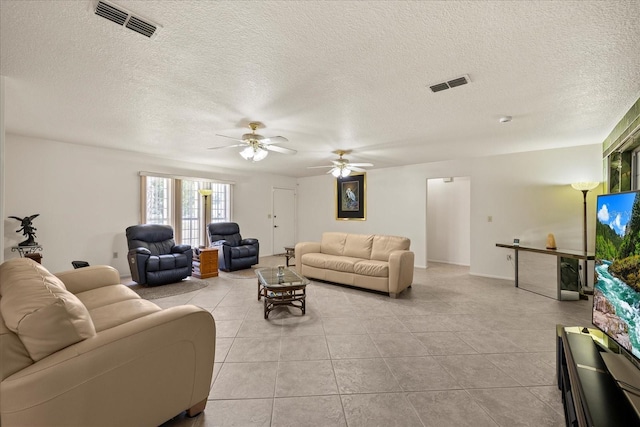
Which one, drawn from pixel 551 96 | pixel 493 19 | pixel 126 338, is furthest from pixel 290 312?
pixel 551 96

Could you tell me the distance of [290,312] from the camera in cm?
338

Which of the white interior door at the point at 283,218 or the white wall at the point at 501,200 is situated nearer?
the white wall at the point at 501,200

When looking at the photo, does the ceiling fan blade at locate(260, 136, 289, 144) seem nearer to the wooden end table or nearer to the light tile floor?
the light tile floor

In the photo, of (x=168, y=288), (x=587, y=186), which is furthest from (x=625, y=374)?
(x=168, y=288)

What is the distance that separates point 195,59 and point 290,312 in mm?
2803

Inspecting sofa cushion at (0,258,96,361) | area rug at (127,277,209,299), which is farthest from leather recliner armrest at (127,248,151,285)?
sofa cushion at (0,258,96,361)

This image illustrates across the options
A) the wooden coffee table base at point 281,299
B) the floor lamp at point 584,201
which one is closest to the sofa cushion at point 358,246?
the wooden coffee table base at point 281,299

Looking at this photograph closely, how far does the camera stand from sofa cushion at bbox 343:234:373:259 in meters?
4.77

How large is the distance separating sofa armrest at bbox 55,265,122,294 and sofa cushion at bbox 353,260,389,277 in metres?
3.11

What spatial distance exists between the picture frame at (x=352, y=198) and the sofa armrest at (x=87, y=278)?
17.9 feet

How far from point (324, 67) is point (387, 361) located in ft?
7.96

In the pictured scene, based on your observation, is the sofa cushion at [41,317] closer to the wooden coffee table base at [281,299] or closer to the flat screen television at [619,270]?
the wooden coffee table base at [281,299]

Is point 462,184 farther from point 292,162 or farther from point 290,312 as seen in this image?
point 290,312

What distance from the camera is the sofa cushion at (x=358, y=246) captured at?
4.77 m
